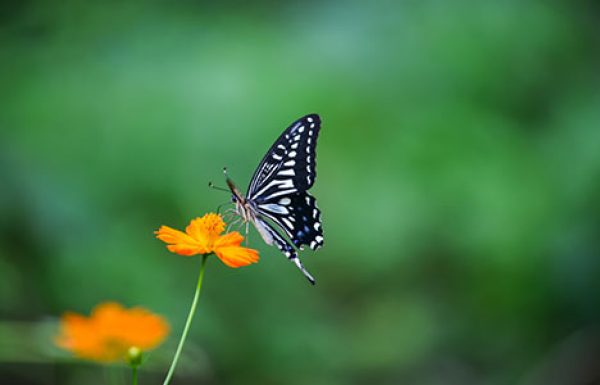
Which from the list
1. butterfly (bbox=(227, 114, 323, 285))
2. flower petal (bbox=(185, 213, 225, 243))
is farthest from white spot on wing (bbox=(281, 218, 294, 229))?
flower petal (bbox=(185, 213, 225, 243))

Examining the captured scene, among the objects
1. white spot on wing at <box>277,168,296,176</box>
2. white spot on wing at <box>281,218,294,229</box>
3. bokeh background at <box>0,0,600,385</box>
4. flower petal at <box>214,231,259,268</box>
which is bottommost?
flower petal at <box>214,231,259,268</box>

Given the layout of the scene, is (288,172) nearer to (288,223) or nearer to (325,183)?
(288,223)

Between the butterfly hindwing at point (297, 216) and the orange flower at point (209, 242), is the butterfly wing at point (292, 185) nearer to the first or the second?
the butterfly hindwing at point (297, 216)

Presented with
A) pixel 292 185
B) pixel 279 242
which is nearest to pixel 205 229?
pixel 279 242

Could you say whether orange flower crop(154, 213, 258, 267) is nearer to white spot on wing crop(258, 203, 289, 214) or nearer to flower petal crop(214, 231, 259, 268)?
flower petal crop(214, 231, 259, 268)

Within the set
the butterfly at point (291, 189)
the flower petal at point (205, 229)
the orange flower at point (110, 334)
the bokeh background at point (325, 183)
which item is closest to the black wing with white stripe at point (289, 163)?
the butterfly at point (291, 189)

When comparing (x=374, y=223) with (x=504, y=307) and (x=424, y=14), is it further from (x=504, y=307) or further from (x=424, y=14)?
(x=424, y=14)
